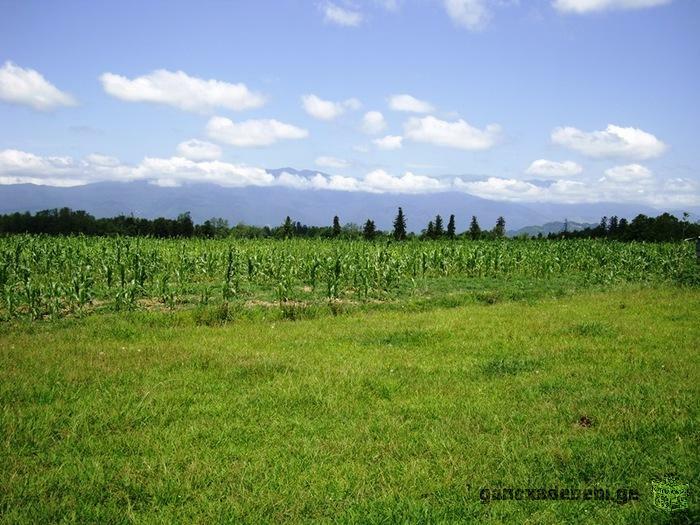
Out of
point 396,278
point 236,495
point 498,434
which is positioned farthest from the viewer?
point 396,278

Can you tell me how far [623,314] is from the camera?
50.5 ft

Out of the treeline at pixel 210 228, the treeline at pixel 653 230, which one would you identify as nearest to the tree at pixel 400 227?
the treeline at pixel 210 228

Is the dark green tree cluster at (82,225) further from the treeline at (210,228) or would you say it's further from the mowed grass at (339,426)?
the mowed grass at (339,426)

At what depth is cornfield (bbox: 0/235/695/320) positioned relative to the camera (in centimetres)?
1619

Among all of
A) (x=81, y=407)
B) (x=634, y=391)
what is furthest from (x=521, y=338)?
(x=81, y=407)

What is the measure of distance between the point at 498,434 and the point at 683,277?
2326 cm

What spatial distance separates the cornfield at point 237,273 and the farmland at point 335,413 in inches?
23.5

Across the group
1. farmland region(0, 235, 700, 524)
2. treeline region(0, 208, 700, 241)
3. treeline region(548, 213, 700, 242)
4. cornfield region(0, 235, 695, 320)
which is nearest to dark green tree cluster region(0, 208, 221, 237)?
treeline region(0, 208, 700, 241)

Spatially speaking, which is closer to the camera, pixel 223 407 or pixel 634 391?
pixel 223 407

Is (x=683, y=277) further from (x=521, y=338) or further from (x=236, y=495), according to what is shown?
(x=236, y=495)

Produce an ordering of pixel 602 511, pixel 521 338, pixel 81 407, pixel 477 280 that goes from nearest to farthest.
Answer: pixel 602 511 < pixel 81 407 < pixel 521 338 < pixel 477 280

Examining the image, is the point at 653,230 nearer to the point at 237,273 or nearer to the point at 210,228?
the point at 210,228

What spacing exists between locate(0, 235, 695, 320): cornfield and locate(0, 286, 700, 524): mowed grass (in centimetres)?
400

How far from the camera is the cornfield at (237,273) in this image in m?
16.2
